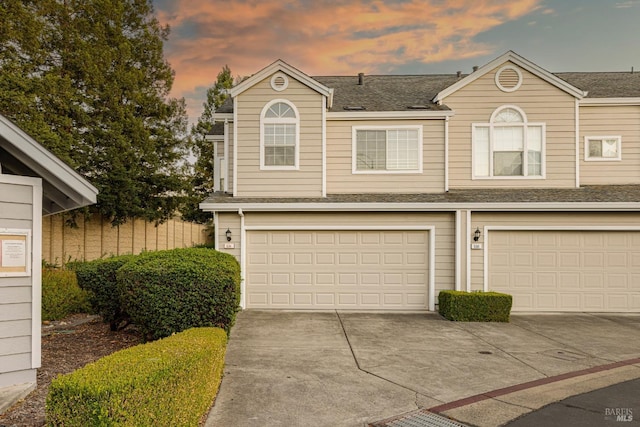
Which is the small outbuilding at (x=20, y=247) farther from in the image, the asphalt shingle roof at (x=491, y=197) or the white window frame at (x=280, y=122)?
the white window frame at (x=280, y=122)

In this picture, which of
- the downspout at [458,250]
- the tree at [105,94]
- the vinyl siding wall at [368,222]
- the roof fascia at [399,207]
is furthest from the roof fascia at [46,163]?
the tree at [105,94]

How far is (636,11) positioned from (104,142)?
18575mm

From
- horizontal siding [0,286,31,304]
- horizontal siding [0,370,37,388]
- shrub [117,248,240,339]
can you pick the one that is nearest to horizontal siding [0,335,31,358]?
horizontal siding [0,370,37,388]

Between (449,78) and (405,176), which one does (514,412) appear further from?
(449,78)

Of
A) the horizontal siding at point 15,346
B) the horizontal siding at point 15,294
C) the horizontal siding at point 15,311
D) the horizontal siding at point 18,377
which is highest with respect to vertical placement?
the horizontal siding at point 15,294

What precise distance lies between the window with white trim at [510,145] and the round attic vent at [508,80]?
0.51 meters

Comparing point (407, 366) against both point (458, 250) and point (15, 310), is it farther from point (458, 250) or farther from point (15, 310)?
point (15, 310)

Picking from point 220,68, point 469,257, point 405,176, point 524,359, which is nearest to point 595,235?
point 469,257

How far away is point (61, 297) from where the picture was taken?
30.9 ft

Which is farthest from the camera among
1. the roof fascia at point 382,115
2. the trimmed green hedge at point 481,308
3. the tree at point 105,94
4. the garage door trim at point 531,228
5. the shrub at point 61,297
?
the tree at point 105,94

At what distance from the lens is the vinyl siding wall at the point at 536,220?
10555 mm

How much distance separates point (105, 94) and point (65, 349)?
12.6 meters

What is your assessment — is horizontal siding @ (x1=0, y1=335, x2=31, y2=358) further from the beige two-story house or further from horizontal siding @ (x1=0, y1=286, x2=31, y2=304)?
the beige two-story house

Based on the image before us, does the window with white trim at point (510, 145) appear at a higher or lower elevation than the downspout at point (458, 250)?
higher
